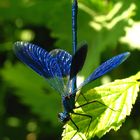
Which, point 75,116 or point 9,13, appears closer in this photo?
point 75,116

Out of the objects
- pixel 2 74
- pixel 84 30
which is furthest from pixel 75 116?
pixel 2 74

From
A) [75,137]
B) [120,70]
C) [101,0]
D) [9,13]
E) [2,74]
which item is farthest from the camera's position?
[9,13]

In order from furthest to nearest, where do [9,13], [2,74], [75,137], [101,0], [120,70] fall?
[9,13]
[2,74]
[120,70]
[101,0]
[75,137]

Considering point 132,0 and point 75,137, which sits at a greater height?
point 132,0

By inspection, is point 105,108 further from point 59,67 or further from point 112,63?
point 59,67

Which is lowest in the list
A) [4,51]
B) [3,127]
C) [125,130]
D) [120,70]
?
[125,130]

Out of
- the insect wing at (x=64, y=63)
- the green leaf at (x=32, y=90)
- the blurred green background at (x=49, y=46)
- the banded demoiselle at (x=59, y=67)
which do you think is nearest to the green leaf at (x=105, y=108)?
the banded demoiselle at (x=59, y=67)

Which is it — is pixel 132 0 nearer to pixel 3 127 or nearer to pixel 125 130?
pixel 125 130

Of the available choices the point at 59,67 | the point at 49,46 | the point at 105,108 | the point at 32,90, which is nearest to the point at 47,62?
the point at 59,67
